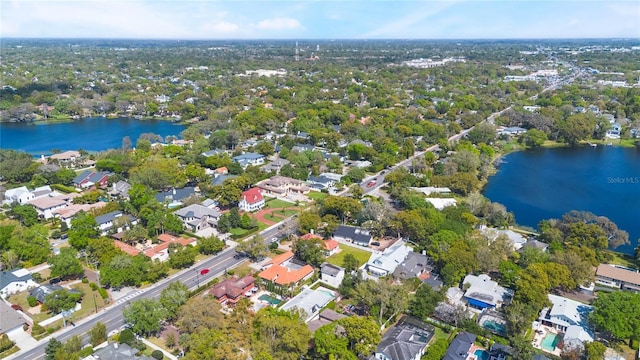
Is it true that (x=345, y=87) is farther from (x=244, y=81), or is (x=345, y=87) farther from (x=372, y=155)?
(x=372, y=155)

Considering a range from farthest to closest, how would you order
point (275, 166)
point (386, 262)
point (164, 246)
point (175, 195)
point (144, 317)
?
1. point (275, 166)
2. point (175, 195)
3. point (164, 246)
4. point (386, 262)
5. point (144, 317)

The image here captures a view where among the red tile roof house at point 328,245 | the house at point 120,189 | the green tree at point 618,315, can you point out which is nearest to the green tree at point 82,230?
the house at point 120,189

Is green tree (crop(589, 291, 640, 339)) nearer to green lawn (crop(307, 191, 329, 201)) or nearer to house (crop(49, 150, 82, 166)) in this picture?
green lawn (crop(307, 191, 329, 201))

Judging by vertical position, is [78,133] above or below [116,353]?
above

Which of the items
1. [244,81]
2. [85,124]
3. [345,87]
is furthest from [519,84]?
[85,124]

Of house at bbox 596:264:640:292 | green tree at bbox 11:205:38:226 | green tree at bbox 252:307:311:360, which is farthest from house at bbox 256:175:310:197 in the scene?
house at bbox 596:264:640:292

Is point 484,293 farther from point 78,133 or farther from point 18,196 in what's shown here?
point 78,133

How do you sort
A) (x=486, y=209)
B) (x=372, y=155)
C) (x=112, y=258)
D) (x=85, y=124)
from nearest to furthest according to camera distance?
(x=112, y=258), (x=486, y=209), (x=372, y=155), (x=85, y=124)

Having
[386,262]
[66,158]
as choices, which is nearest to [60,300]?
[386,262]
